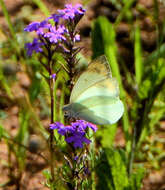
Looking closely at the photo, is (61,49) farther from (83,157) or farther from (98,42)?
(98,42)

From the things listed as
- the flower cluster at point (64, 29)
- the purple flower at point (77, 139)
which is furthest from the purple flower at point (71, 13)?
the purple flower at point (77, 139)

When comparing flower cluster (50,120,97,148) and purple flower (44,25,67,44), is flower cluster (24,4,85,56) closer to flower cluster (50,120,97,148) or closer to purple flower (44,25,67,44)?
purple flower (44,25,67,44)

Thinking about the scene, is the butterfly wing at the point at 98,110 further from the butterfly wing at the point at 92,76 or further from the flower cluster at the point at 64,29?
Answer: the flower cluster at the point at 64,29

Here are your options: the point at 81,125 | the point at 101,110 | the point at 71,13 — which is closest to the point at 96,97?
the point at 101,110

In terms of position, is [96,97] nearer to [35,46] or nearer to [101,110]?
[101,110]

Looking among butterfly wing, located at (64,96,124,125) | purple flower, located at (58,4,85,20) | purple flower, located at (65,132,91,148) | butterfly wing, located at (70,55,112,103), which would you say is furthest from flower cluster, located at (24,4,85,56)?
purple flower, located at (65,132,91,148)

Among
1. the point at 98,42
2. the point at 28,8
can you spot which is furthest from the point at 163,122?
the point at 28,8
